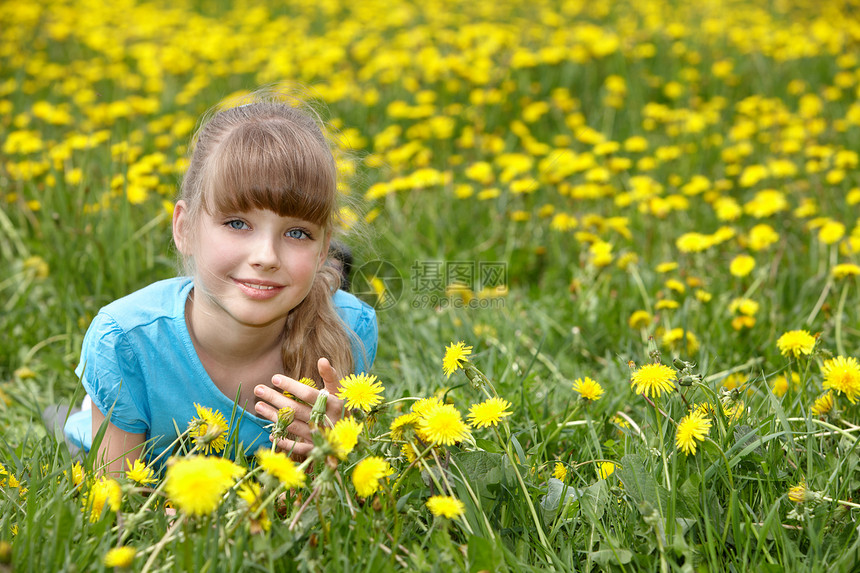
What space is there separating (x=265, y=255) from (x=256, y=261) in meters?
0.02

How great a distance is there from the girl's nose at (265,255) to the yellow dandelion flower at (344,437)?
0.41m

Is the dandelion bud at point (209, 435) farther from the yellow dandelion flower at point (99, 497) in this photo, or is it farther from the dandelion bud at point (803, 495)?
the dandelion bud at point (803, 495)

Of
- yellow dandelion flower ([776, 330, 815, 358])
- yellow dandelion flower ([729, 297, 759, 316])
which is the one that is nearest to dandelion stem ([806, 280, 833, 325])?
yellow dandelion flower ([729, 297, 759, 316])

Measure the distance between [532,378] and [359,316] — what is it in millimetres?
458

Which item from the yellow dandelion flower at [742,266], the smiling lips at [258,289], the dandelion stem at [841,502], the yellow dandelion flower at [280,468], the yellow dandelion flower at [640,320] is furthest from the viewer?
the yellow dandelion flower at [742,266]

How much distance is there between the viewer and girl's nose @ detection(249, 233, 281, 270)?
151 centimetres

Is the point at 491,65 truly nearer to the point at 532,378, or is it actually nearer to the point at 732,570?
the point at 532,378

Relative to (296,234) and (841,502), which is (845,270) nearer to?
(841,502)

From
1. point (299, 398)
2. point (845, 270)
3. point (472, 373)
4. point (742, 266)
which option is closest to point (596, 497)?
point (472, 373)

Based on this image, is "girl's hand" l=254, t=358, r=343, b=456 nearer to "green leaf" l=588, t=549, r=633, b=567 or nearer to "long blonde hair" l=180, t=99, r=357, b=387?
"long blonde hair" l=180, t=99, r=357, b=387

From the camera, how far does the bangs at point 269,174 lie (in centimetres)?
154

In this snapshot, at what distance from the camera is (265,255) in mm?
1511

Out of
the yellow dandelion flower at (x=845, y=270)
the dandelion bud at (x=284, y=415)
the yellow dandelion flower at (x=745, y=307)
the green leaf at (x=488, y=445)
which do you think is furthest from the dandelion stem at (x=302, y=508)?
the yellow dandelion flower at (x=845, y=270)

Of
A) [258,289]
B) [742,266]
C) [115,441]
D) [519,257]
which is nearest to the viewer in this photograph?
[258,289]
